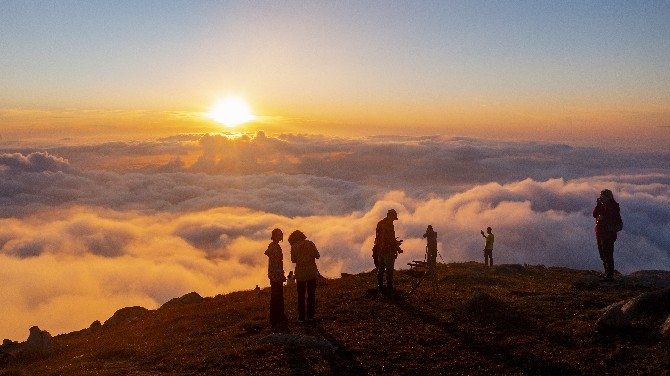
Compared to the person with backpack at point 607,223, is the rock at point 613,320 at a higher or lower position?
lower

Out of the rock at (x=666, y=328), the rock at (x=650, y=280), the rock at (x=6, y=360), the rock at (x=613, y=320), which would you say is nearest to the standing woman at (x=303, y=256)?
the rock at (x=613, y=320)

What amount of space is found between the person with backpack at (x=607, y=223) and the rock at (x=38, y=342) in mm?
18636

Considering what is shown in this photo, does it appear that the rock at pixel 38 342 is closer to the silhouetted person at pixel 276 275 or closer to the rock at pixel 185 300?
the rock at pixel 185 300

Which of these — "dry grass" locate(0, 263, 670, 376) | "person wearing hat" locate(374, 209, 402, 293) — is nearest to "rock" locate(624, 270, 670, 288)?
"dry grass" locate(0, 263, 670, 376)

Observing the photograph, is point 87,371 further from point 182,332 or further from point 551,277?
point 551,277

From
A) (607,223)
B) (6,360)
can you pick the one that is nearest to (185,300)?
(6,360)

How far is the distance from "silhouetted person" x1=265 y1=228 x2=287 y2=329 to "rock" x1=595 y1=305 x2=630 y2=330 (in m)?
7.57

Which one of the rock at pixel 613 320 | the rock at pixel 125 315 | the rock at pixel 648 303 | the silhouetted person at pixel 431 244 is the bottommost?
the rock at pixel 125 315

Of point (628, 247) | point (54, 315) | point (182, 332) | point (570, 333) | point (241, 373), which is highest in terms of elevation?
point (570, 333)

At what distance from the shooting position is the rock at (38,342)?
15.0 metres

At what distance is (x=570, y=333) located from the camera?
9477 millimetres

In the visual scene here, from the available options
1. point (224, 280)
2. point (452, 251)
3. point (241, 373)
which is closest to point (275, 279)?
point (241, 373)

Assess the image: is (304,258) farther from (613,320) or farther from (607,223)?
(607,223)

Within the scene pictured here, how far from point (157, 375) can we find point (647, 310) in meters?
10.7
